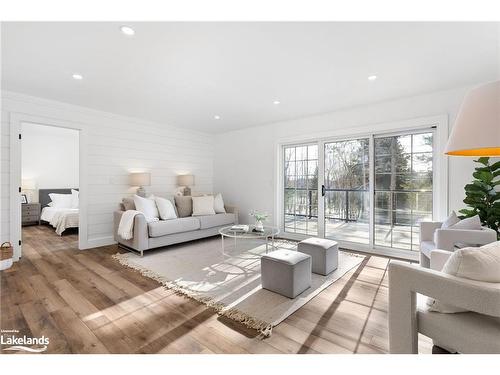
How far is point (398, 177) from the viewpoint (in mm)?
3719

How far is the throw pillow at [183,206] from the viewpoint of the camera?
472 centimetres

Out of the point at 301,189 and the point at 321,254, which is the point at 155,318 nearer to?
the point at 321,254

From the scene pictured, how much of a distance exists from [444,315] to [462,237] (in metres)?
1.34

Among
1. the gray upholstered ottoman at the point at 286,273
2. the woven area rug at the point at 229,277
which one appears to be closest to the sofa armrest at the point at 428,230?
the woven area rug at the point at 229,277

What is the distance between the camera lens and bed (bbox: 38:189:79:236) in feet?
16.4

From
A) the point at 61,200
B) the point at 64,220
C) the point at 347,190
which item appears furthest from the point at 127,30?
the point at 61,200

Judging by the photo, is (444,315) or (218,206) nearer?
(444,315)

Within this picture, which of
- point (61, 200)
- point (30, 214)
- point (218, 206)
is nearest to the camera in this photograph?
point (218, 206)

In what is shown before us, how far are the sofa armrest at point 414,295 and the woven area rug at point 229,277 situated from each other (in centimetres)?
87

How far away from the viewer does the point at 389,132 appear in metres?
3.75

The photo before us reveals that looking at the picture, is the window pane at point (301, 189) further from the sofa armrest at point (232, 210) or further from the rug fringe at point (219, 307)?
the rug fringe at point (219, 307)

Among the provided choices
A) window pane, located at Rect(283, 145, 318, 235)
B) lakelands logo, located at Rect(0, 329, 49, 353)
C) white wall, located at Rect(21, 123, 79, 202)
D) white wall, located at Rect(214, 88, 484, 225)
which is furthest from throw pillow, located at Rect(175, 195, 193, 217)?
white wall, located at Rect(21, 123, 79, 202)
